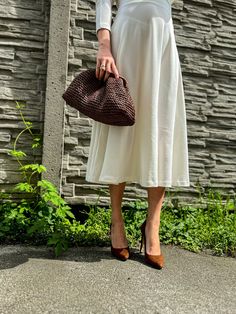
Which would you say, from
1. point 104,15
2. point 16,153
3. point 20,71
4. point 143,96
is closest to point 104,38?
point 104,15

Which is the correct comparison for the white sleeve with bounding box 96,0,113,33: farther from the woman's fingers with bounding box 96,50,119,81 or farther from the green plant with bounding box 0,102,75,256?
the green plant with bounding box 0,102,75,256

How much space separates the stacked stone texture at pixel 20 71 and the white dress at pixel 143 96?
0.87 meters

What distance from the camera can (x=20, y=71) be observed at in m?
2.90

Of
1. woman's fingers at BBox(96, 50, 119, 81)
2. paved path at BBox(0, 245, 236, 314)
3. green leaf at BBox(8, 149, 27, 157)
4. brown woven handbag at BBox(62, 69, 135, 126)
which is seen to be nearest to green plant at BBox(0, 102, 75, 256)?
green leaf at BBox(8, 149, 27, 157)

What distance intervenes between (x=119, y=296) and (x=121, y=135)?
83cm

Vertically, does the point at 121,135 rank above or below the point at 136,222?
above

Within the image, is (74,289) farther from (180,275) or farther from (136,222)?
(136,222)

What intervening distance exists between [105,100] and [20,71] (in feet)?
3.82

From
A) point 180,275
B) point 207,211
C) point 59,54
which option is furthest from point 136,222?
point 59,54

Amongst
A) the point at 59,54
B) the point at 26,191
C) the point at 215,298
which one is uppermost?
the point at 59,54

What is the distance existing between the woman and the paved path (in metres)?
0.16

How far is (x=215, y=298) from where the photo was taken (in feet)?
6.02

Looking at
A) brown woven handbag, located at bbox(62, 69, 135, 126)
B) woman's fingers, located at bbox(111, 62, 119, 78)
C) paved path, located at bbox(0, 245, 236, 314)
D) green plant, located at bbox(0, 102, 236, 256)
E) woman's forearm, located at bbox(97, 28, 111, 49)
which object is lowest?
paved path, located at bbox(0, 245, 236, 314)

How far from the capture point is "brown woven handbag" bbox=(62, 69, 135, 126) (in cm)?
199
